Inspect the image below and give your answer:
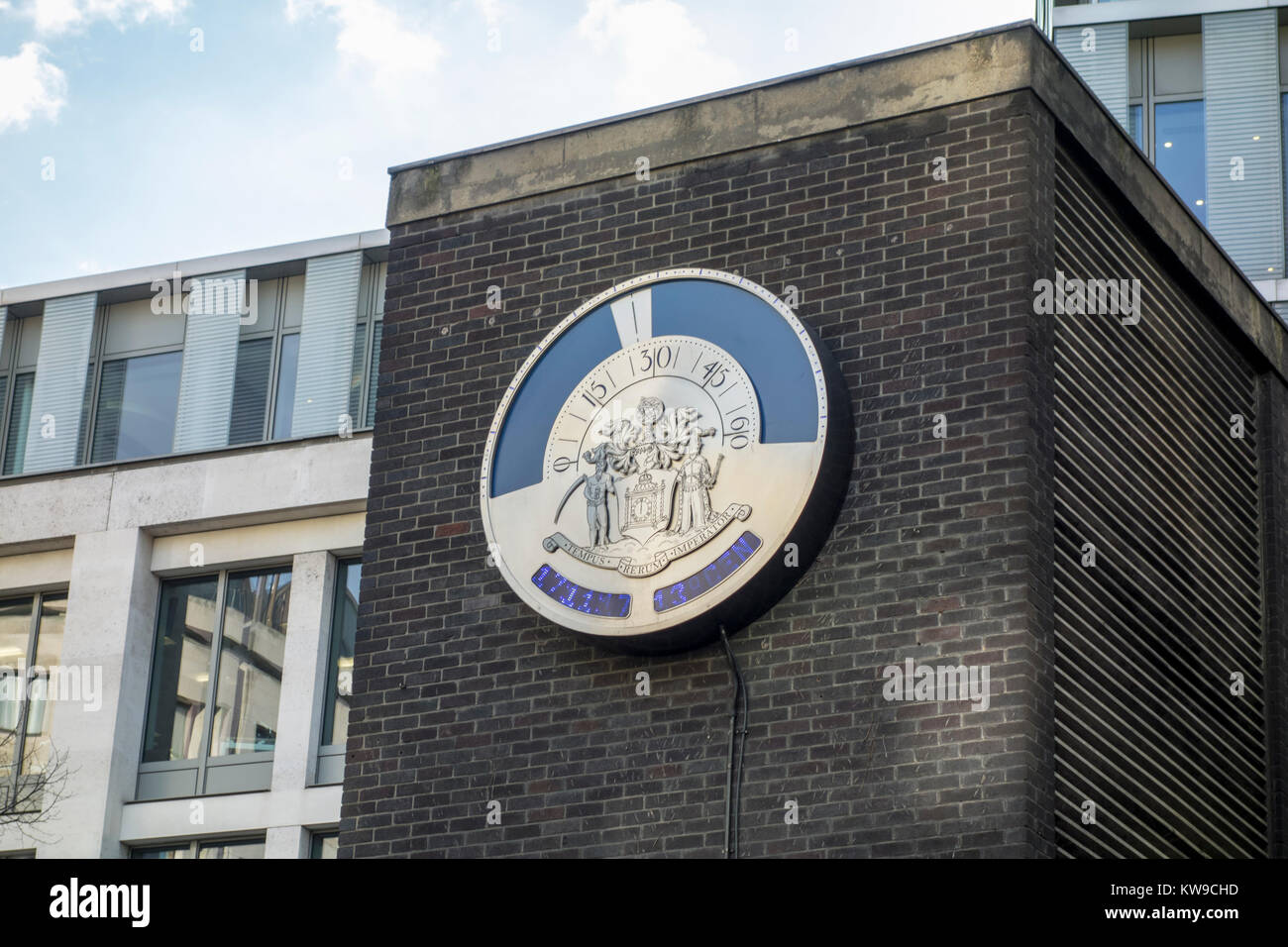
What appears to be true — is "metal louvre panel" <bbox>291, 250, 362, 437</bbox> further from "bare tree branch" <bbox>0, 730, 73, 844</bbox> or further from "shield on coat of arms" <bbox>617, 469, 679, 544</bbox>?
"shield on coat of arms" <bbox>617, 469, 679, 544</bbox>

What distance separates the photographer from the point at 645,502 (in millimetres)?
17250

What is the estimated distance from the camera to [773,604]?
1681 cm

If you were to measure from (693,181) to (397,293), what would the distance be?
294 centimetres

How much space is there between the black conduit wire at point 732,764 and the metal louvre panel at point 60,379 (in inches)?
798

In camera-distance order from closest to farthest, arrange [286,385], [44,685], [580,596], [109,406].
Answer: [580,596] < [44,685] < [286,385] < [109,406]

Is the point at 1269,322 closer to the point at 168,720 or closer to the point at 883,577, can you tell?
the point at 883,577

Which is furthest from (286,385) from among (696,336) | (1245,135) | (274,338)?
(696,336)

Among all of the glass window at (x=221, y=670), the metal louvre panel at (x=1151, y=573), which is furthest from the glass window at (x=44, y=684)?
the metal louvre panel at (x=1151, y=573)

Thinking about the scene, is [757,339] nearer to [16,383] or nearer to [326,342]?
[326,342]

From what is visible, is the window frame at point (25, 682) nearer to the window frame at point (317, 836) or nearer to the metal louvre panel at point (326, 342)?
the window frame at point (317, 836)

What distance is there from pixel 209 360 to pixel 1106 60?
51.0ft

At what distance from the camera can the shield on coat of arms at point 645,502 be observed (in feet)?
56.2

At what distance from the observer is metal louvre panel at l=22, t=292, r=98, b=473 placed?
114 ft

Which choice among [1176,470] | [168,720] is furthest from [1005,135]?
[168,720]
